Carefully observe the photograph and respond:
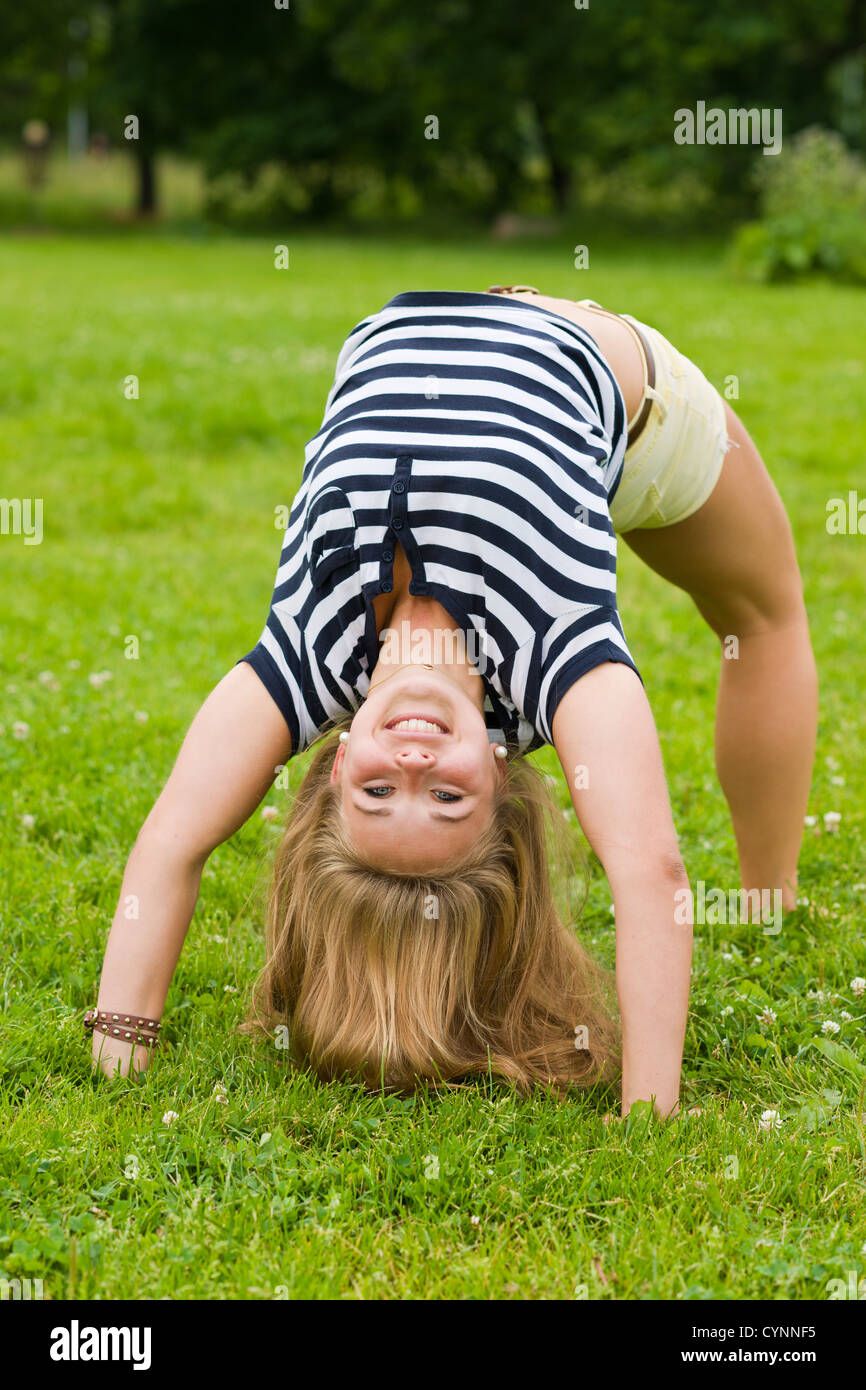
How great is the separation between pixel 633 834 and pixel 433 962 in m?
0.51

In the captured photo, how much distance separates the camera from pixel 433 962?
303 cm

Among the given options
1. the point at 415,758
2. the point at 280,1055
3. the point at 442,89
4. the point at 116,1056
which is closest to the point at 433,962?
the point at 415,758

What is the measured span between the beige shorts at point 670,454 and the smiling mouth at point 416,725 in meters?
0.97

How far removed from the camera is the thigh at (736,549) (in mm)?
3781

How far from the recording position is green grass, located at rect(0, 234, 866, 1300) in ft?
8.95

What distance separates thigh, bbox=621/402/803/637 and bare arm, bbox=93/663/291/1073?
124cm

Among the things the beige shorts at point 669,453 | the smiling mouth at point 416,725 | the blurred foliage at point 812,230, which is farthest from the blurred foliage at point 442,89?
the smiling mouth at point 416,725

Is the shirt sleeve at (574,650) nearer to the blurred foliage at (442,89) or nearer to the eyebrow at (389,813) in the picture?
the eyebrow at (389,813)

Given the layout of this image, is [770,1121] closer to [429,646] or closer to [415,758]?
[415,758]

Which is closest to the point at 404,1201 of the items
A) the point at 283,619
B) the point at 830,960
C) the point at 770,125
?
the point at 283,619

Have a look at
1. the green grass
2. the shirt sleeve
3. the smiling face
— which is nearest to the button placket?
the smiling face

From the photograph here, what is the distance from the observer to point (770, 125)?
2530cm
